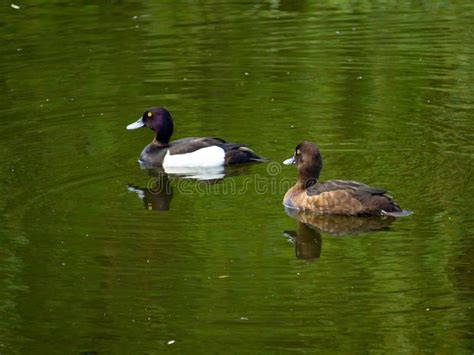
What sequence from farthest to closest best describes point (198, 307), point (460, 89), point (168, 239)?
1. point (460, 89)
2. point (168, 239)
3. point (198, 307)

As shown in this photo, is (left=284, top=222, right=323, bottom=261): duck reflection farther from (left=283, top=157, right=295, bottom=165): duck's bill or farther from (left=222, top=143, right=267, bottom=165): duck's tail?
(left=222, top=143, right=267, bottom=165): duck's tail

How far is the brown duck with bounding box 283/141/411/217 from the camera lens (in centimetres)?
1122

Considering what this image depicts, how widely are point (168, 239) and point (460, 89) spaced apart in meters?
6.21

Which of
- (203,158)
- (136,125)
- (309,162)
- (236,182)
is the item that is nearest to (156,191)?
(236,182)

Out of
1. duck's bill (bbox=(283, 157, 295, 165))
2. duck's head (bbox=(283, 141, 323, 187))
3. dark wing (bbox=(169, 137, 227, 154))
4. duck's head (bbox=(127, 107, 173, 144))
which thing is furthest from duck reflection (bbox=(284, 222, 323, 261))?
duck's head (bbox=(127, 107, 173, 144))

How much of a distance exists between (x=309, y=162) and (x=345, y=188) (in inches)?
27.1

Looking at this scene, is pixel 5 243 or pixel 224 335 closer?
pixel 224 335

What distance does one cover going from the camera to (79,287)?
9734 millimetres

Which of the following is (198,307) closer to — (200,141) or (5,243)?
(5,243)

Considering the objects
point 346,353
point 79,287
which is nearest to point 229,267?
point 79,287

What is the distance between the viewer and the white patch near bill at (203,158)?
1333 cm

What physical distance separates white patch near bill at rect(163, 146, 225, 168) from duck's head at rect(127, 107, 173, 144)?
0.68 m
